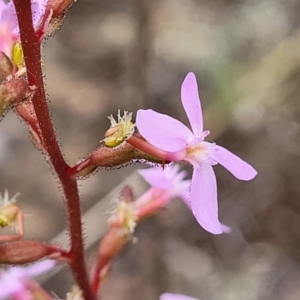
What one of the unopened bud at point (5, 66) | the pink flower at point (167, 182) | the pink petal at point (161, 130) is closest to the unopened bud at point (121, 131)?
the pink petal at point (161, 130)

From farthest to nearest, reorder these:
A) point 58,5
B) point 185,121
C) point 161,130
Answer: point 185,121 < point 58,5 < point 161,130

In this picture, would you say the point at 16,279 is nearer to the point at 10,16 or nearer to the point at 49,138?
the point at 49,138

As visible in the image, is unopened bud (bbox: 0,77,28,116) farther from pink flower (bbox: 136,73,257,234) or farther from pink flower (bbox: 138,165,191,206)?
pink flower (bbox: 138,165,191,206)

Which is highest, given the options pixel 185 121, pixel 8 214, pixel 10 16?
pixel 10 16

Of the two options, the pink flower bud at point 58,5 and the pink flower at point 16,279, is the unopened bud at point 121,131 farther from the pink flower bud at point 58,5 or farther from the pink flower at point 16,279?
the pink flower at point 16,279

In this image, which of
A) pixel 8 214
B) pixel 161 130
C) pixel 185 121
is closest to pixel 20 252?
pixel 8 214

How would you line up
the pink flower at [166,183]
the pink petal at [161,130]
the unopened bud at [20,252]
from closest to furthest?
the pink petal at [161,130] < the unopened bud at [20,252] < the pink flower at [166,183]

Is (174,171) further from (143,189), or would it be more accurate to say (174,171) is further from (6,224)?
(143,189)
